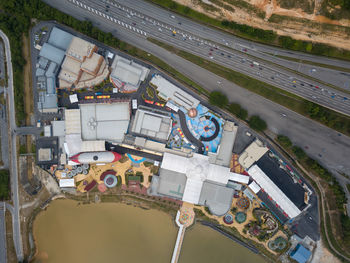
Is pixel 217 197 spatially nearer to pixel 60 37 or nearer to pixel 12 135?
pixel 12 135

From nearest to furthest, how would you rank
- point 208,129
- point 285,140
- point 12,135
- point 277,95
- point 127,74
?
point 285,140, point 277,95, point 127,74, point 12,135, point 208,129

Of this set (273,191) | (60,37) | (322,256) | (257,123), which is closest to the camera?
(257,123)

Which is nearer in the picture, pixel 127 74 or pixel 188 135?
pixel 127 74

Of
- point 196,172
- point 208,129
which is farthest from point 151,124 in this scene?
point 196,172

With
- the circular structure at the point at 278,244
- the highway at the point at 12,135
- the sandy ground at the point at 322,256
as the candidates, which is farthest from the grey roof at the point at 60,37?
the sandy ground at the point at 322,256

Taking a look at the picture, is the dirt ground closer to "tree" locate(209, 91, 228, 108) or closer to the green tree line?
"tree" locate(209, 91, 228, 108)

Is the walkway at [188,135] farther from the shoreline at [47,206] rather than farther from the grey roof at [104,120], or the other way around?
the shoreline at [47,206]
